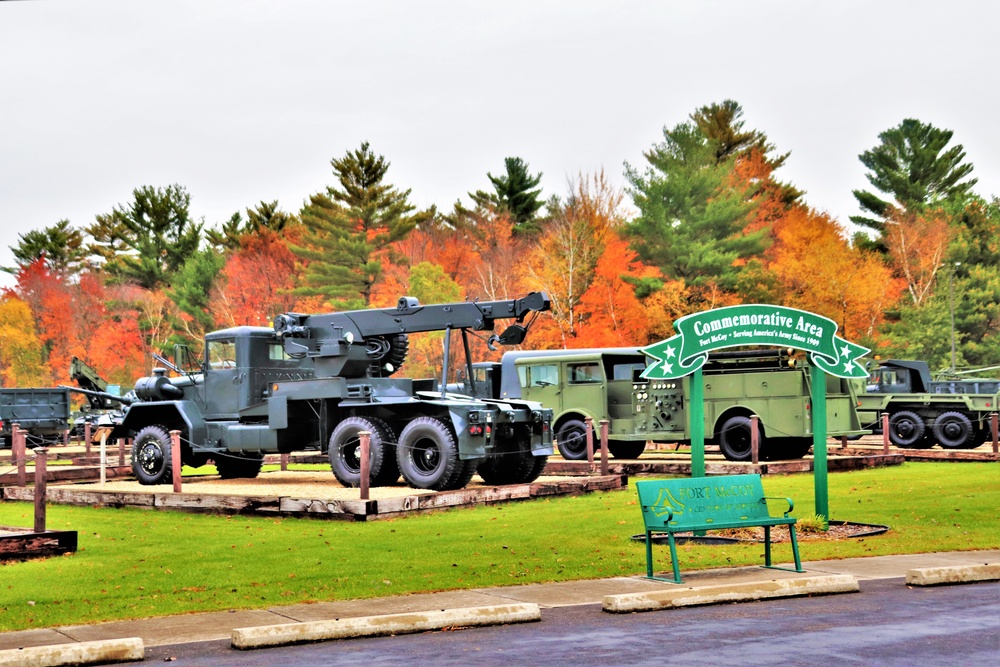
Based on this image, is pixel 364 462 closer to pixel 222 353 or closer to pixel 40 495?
pixel 40 495

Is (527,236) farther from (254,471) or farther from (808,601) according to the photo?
(808,601)

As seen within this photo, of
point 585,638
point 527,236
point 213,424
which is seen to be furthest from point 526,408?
point 527,236

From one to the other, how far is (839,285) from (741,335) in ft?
143

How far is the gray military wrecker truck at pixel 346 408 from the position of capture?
2005cm

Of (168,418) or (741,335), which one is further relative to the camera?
(168,418)

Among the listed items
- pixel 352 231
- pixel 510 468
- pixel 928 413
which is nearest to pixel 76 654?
pixel 510 468

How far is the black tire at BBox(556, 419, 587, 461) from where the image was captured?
93.6 feet

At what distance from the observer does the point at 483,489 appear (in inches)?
755

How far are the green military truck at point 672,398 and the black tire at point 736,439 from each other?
0.02 metres

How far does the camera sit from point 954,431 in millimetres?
32031

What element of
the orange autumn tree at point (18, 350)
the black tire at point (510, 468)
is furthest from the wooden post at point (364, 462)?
the orange autumn tree at point (18, 350)

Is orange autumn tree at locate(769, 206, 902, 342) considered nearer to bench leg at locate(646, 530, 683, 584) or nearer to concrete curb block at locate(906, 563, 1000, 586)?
concrete curb block at locate(906, 563, 1000, 586)

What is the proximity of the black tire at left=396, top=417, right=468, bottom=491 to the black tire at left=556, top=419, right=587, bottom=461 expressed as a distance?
866cm

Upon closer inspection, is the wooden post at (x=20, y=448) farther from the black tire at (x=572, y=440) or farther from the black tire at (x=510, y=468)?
the black tire at (x=572, y=440)
